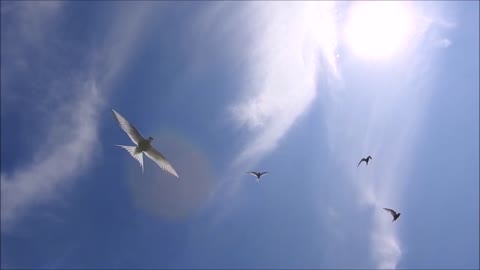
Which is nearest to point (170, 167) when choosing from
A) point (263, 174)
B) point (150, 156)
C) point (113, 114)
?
point (150, 156)

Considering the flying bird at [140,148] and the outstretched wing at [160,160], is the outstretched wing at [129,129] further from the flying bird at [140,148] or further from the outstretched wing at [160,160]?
the outstretched wing at [160,160]

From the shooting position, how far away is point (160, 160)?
5419 cm

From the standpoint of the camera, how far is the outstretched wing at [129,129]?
159ft

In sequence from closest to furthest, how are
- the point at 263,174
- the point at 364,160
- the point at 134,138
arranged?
the point at 134,138 → the point at 364,160 → the point at 263,174

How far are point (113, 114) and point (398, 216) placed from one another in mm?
30384

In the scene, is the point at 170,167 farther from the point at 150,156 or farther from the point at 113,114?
the point at 113,114

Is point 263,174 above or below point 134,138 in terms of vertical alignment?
above

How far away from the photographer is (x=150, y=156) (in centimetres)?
5369

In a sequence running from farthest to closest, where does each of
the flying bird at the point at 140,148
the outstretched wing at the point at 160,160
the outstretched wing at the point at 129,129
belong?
1. the outstretched wing at the point at 160,160
2. the flying bird at the point at 140,148
3. the outstretched wing at the point at 129,129

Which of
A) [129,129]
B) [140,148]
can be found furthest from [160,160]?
[129,129]

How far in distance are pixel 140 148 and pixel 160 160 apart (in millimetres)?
3008

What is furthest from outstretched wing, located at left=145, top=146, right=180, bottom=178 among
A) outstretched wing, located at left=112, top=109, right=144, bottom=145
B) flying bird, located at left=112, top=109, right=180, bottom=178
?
outstretched wing, located at left=112, top=109, right=144, bottom=145

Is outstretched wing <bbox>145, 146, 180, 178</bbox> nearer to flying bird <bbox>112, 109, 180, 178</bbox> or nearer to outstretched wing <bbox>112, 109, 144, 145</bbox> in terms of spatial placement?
flying bird <bbox>112, 109, 180, 178</bbox>

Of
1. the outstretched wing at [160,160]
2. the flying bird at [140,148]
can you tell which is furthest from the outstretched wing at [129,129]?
the outstretched wing at [160,160]
